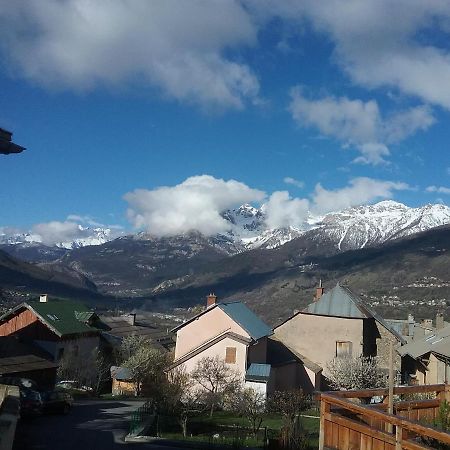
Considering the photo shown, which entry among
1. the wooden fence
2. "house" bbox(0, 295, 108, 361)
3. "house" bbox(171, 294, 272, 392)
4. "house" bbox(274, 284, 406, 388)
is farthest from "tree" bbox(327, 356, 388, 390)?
the wooden fence

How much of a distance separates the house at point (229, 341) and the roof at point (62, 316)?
11400mm

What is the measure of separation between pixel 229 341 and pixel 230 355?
1.01m

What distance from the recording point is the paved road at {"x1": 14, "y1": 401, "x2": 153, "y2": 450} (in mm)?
19031

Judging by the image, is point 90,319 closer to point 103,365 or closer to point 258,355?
point 103,365

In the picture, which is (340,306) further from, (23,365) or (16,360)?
(16,360)

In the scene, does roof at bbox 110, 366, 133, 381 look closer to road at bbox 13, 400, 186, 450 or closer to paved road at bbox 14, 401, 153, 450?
paved road at bbox 14, 401, 153, 450

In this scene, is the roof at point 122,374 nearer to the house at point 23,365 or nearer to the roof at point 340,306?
the house at point 23,365

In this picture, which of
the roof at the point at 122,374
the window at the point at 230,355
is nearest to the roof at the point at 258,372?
the window at the point at 230,355

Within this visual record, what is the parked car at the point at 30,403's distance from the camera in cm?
2433

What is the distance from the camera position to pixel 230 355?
129 ft

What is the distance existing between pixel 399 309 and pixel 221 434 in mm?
143797

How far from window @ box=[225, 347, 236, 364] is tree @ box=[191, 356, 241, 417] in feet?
1.83

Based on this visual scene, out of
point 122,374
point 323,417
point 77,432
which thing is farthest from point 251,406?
point 122,374

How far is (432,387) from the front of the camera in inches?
455
